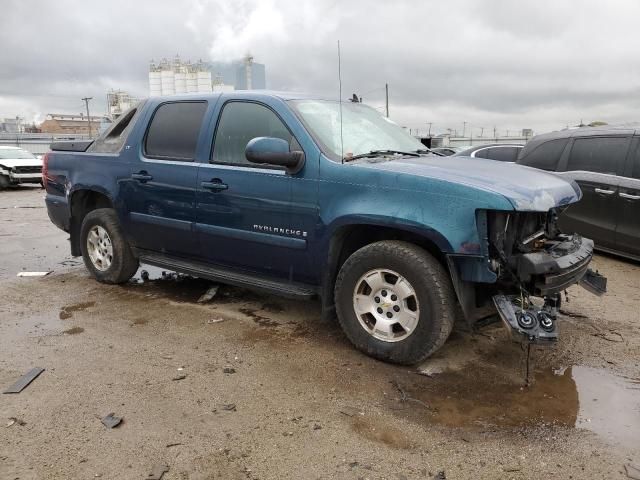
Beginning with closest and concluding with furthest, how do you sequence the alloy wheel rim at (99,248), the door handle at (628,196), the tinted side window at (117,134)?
the tinted side window at (117,134) < the alloy wheel rim at (99,248) < the door handle at (628,196)

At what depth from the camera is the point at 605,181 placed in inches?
252

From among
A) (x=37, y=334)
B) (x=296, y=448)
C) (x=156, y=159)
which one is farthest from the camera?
(x=156, y=159)

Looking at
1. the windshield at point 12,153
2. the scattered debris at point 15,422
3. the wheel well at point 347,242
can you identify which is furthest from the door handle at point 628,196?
the windshield at point 12,153

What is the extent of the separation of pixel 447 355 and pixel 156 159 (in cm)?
306

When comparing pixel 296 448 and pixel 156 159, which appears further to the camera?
pixel 156 159

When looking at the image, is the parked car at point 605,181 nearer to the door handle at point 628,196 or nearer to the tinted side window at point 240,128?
the door handle at point 628,196

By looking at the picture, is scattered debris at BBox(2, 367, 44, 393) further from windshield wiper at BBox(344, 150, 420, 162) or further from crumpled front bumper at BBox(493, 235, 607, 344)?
crumpled front bumper at BBox(493, 235, 607, 344)

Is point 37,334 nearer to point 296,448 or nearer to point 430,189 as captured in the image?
point 296,448

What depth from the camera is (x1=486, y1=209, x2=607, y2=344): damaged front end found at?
123 inches

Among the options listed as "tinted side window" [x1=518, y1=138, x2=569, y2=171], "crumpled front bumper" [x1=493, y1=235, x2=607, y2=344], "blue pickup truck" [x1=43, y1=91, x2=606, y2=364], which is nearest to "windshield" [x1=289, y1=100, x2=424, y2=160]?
"blue pickup truck" [x1=43, y1=91, x2=606, y2=364]

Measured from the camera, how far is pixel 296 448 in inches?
105

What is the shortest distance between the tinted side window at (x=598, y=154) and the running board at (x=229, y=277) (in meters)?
4.55

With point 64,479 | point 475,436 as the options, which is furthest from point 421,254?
point 64,479

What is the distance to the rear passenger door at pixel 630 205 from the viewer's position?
239 inches
